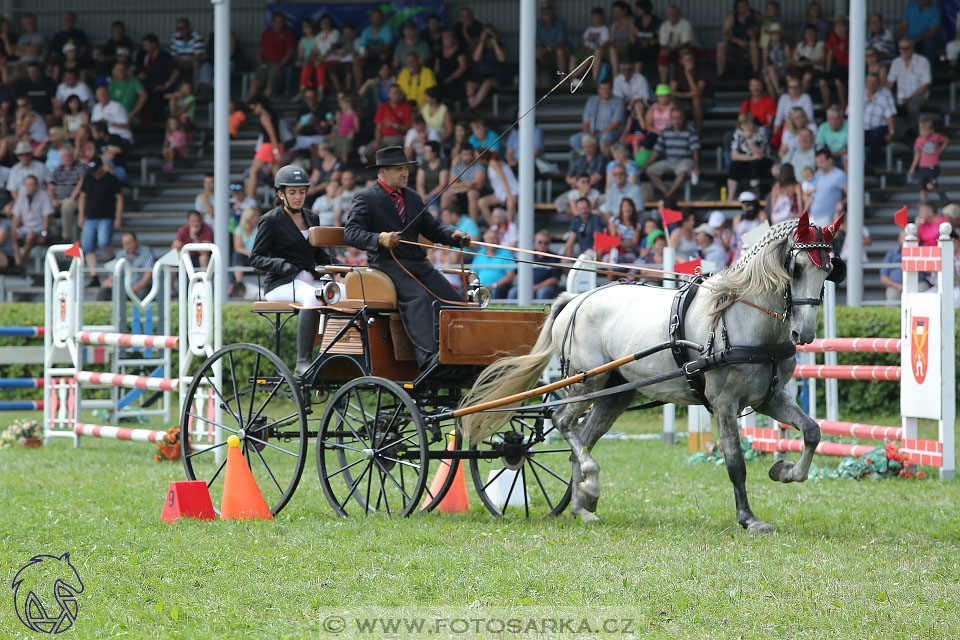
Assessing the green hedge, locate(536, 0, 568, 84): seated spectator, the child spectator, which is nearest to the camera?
the green hedge

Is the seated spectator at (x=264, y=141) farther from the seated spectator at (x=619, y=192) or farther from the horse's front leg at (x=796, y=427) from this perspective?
the horse's front leg at (x=796, y=427)

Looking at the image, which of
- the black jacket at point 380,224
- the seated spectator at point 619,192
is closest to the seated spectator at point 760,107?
the seated spectator at point 619,192

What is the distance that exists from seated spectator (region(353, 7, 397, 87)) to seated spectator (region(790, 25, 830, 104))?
6741mm

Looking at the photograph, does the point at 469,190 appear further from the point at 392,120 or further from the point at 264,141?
the point at 264,141

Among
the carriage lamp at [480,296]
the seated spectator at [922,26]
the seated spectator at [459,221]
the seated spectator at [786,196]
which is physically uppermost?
the seated spectator at [922,26]

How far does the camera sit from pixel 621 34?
19.5m

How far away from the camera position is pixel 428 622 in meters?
5.18

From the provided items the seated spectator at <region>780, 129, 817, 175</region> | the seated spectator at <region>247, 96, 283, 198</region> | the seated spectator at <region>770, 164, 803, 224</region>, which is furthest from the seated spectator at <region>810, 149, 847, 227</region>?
the seated spectator at <region>247, 96, 283, 198</region>

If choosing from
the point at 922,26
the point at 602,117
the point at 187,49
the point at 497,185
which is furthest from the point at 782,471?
the point at 187,49

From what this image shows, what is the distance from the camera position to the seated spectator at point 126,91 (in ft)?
71.9

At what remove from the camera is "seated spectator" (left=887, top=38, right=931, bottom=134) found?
676 inches

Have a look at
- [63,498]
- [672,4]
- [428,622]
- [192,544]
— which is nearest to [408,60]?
[672,4]

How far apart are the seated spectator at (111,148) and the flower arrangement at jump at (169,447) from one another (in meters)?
10.6

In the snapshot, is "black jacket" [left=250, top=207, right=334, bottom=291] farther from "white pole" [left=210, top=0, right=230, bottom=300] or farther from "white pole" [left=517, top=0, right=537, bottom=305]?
"white pole" [left=210, top=0, right=230, bottom=300]
